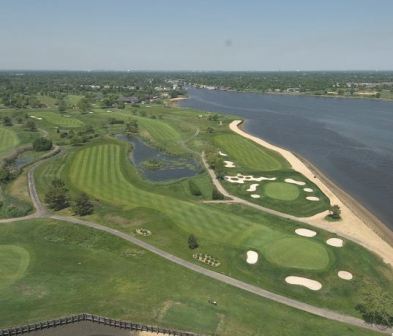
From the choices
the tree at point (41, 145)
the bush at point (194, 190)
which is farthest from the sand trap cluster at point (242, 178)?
the tree at point (41, 145)

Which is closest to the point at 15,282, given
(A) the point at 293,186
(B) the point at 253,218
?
(B) the point at 253,218

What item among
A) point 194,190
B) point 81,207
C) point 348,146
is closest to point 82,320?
point 81,207

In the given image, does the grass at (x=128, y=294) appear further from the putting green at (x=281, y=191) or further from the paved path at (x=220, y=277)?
the putting green at (x=281, y=191)

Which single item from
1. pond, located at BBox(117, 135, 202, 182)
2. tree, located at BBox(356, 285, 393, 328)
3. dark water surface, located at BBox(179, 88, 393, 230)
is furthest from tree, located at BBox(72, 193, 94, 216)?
dark water surface, located at BBox(179, 88, 393, 230)

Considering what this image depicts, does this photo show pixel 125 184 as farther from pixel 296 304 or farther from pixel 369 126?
pixel 369 126

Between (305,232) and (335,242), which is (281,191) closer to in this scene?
(305,232)
